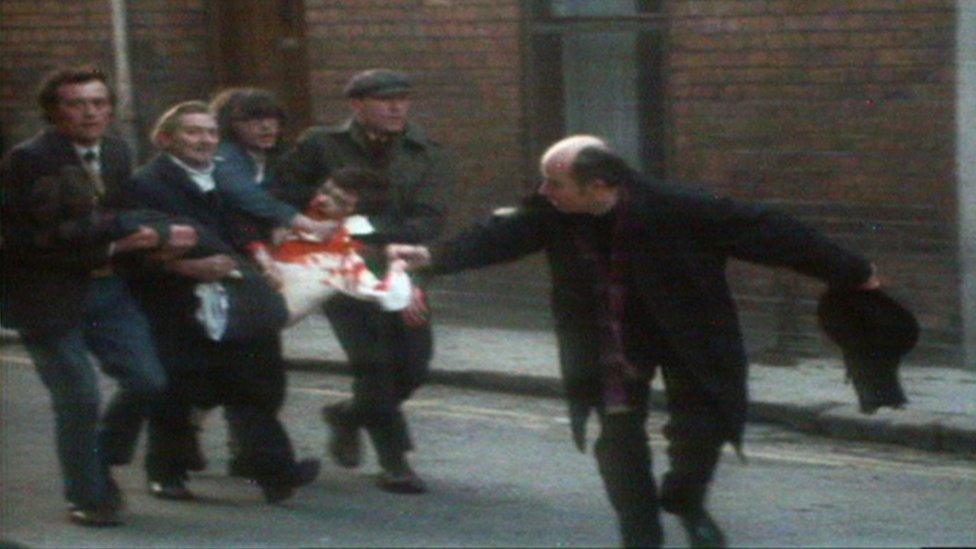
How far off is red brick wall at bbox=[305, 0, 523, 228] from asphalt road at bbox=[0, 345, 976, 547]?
296 cm

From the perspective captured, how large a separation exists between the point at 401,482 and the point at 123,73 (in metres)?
6.92

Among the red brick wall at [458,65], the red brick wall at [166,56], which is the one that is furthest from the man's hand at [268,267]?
the red brick wall at [166,56]

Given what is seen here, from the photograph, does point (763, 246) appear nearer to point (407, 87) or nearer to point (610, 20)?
point (407, 87)

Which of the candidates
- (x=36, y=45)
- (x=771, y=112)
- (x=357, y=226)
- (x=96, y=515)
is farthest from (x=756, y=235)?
(x=36, y=45)

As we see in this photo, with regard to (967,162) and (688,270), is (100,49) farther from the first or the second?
(688,270)

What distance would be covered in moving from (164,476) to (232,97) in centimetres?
137

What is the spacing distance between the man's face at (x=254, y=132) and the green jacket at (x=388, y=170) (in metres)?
0.11

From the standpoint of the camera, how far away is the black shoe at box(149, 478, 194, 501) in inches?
348

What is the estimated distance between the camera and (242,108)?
8.78m

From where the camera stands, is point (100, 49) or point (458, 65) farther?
point (100, 49)

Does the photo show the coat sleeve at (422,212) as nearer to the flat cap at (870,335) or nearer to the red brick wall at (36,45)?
the flat cap at (870,335)

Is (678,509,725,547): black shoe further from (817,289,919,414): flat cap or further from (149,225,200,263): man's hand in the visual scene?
(149,225,200,263): man's hand

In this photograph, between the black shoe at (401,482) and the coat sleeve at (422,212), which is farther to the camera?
the black shoe at (401,482)

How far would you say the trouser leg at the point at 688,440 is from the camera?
7.27 metres
